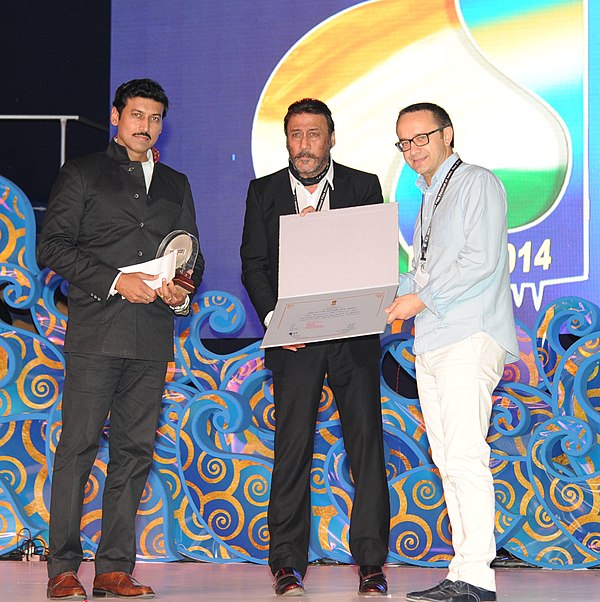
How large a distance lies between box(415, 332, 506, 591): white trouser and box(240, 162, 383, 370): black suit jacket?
496 mm

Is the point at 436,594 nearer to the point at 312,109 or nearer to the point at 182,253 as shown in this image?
the point at 182,253

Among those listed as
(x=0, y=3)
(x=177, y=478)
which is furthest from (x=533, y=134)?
(x=0, y=3)

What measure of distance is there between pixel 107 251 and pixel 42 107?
9.52 ft

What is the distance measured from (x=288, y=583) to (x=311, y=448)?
1.46 feet

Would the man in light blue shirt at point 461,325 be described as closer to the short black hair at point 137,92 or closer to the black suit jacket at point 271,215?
the black suit jacket at point 271,215

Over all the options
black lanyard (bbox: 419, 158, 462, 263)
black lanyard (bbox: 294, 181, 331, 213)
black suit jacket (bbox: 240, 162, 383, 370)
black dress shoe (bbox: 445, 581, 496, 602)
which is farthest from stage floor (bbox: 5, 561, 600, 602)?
black lanyard (bbox: 294, 181, 331, 213)

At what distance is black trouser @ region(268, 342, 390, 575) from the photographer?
3633 mm

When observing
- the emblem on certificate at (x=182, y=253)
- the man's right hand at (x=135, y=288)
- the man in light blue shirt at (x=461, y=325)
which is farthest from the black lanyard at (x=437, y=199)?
the man's right hand at (x=135, y=288)

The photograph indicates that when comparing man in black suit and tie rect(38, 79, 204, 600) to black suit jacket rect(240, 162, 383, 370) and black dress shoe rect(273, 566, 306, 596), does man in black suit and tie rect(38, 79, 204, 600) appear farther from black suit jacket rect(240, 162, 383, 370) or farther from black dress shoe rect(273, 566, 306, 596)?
black dress shoe rect(273, 566, 306, 596)

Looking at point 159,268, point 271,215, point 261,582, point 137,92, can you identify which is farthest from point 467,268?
point 261,582

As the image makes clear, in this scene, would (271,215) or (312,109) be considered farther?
(271,215)

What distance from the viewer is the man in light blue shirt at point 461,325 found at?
3209 mm

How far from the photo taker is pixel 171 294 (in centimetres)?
346

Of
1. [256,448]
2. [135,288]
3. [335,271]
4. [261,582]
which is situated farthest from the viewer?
[256,448]
